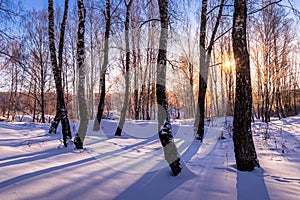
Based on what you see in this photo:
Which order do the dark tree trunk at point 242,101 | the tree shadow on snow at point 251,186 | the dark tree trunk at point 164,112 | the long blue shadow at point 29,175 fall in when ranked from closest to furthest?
the tree shadow on snow at point 251,186 → the long blue shadow at point 29,175 → the dark tree trunk at point 164,112 → the dark tree trunk at point 242,101

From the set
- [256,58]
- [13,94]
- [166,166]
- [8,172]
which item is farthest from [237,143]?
[13,94]

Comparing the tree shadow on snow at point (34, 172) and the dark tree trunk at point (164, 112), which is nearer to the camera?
the tree shadow on snow at point (34, 172)

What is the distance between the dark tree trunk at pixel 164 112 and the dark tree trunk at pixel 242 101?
4.02 feet

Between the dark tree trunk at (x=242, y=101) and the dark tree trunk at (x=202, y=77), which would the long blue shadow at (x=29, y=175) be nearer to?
the dark tree trunk at (x=242, y=101)

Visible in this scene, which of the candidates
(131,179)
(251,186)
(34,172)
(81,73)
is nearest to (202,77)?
(81,73)

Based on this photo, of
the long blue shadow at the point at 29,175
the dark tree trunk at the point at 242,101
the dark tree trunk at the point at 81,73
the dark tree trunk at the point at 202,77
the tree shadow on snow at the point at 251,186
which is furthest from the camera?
the dark tree trunk at the point at 202,77

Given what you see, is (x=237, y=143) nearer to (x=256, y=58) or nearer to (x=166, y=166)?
(x=166, y=166)

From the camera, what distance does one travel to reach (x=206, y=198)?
9.18 feet

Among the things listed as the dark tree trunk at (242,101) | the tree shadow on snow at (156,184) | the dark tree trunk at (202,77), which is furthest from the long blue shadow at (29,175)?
the dark tree trunk at (202,77)

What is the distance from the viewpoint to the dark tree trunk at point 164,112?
3.74 meters

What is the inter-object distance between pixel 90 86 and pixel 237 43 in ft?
62.0

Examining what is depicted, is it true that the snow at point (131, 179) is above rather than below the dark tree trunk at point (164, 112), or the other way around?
below

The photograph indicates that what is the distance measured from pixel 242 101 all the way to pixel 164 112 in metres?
1.48

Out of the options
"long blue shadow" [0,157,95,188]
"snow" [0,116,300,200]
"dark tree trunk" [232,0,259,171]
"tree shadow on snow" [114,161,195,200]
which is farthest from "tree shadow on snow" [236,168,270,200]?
"long blue shadow" [0,157,95,188]
